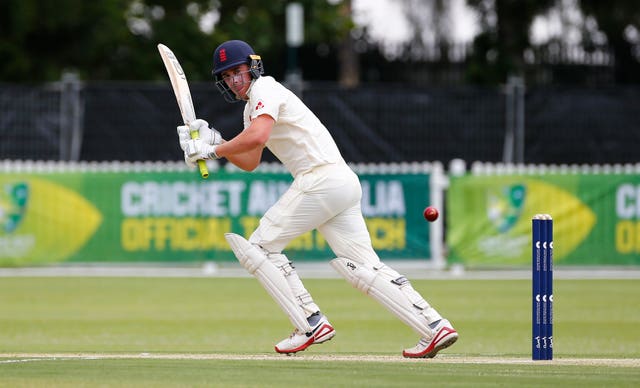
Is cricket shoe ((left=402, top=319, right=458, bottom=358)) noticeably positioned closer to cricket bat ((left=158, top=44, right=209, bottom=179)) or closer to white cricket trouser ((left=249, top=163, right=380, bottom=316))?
white cricket trouser ((left=249, top=163, right=380, bottom=316))

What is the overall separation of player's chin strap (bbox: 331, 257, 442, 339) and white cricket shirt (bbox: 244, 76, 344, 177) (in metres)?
0.64

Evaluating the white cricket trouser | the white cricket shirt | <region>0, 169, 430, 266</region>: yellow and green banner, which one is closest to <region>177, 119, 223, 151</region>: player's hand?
the white cricket shirt

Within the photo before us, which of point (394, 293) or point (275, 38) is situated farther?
point (275, 38)

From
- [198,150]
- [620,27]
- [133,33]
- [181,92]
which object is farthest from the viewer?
[133,33]

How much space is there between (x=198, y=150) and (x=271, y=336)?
3112 mm

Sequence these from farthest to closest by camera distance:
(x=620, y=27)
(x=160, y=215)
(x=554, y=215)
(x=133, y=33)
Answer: (x=133, y=33) < (x=620, y=27) < (x=160, y=215) < (x=554, y=215)

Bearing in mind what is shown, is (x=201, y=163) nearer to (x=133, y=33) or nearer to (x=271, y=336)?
(x=271, y=336)

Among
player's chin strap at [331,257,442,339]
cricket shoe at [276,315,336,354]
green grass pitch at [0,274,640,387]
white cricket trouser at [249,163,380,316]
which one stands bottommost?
green grass pitch at [0,274,640,387]

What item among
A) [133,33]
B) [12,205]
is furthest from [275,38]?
[12,205]

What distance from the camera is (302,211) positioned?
8.42 m

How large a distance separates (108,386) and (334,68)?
22.4 metres

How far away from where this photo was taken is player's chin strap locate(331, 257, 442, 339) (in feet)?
27.6

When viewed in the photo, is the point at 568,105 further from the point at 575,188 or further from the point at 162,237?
the point at 162,237

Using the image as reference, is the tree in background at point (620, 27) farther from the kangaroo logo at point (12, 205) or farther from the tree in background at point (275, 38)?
the kangaroo logo at point (12, 205)
